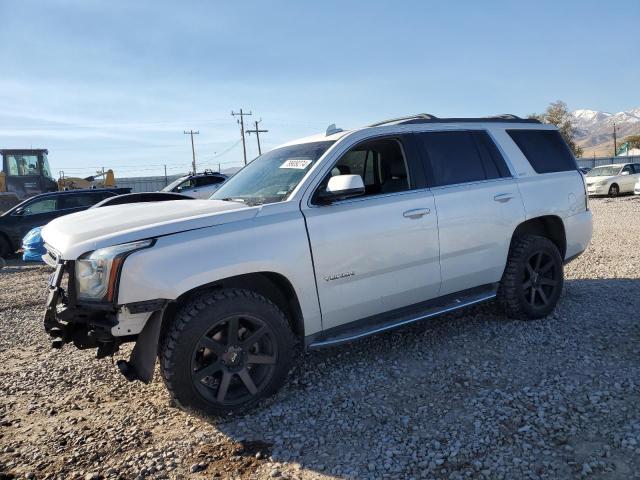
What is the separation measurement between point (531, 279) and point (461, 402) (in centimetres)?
199

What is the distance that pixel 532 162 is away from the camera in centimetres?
503

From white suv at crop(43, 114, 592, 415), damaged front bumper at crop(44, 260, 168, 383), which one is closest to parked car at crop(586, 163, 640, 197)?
white suv at crop(43, 114, 592, 415)

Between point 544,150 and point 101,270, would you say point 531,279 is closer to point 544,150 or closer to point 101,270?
point 544,150

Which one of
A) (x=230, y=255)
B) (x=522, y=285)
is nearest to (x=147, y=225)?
(x=230, y=255)

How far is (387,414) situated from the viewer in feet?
10.8

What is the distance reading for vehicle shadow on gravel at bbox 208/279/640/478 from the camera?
2.77m

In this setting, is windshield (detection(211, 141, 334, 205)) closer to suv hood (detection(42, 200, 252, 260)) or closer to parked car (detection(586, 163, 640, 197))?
suv hood (detection(42, 200, 252, 260))

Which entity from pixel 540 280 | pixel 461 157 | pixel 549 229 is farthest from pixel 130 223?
pixel 549 229

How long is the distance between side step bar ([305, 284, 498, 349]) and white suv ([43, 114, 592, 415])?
0.06 ft

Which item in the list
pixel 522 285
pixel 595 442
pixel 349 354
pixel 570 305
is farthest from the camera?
pixel 570 305

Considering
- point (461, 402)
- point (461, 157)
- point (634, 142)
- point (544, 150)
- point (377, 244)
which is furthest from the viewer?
point (634, 142)

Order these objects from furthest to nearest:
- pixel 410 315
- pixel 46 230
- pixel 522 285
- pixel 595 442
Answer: pixel 522 285
pixel 410 315
pixel 46 230
pixel 595 442

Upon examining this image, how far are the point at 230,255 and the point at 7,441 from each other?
6.18 feet

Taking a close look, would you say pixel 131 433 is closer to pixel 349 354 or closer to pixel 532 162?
pixel 349 354
